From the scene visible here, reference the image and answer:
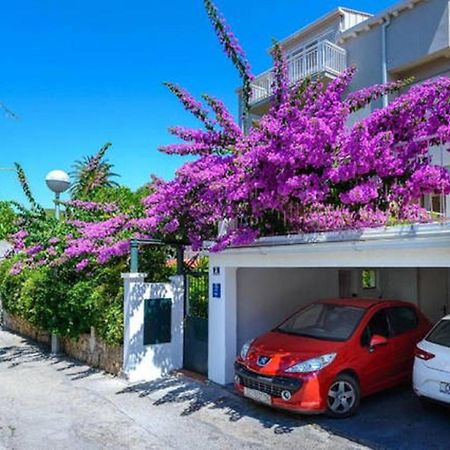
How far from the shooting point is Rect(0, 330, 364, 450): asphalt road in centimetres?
608

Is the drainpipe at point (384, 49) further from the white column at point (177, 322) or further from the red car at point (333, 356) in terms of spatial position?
the white column at point (177, 322)

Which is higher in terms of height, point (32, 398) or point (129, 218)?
point (129, 218)

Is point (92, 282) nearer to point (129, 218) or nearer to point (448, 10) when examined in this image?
point (129, 218)

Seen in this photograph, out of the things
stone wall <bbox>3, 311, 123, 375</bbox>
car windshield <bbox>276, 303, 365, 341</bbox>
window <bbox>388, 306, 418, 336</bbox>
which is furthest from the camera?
stone wall <bbox>3, 311, 123, 375</bbox>

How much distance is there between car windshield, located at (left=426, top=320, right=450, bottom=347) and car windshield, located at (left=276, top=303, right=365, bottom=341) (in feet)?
3.61

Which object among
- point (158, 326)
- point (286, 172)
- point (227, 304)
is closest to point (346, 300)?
point (227, 304)

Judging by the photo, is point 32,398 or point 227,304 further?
point 227,304

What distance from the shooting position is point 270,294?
948 cm

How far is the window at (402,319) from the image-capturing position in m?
7.83

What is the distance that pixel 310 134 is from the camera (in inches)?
270

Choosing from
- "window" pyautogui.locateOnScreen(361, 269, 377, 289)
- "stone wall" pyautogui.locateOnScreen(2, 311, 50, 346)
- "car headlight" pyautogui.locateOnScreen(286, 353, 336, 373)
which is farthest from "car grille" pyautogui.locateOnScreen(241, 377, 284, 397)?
"stone wall" pyautogui.locateOnScreen(2, 311, 50, 346)

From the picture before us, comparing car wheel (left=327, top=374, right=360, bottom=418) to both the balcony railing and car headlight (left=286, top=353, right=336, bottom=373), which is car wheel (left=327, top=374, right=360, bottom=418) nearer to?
car headlight (left=286, top=353, right=336, bottom=373)

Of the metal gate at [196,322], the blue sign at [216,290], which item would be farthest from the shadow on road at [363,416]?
the blue sign at [216,290]

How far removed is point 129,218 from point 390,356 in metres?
5.95
